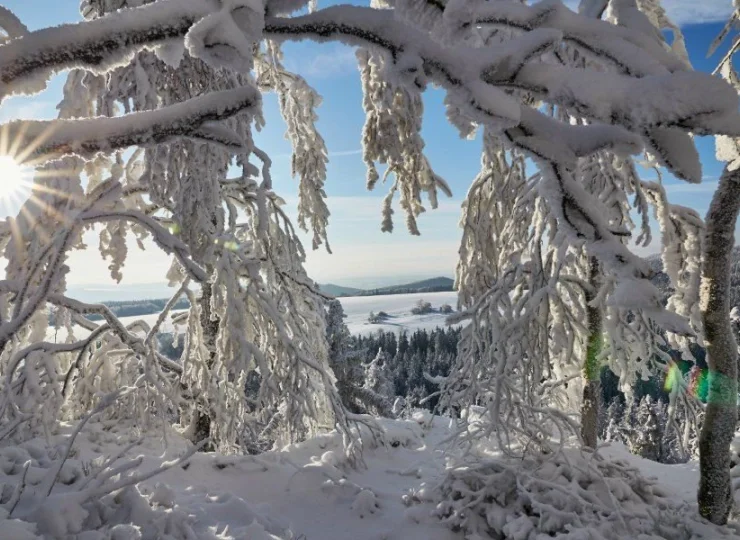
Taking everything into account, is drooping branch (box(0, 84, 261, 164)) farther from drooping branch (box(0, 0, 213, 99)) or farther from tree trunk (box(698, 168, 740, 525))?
tree trunk (box(698, 168, 740, 525))

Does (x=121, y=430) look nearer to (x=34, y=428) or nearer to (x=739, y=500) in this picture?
(x=34, y=428)

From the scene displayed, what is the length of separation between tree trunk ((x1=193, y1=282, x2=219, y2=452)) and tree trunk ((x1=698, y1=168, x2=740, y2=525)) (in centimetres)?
597

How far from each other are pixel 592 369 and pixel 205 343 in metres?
5.31

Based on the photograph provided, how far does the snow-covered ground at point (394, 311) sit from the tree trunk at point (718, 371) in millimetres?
91840

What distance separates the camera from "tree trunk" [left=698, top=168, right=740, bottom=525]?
457 cm

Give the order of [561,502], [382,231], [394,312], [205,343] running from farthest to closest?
[394,312]
[205,343]
[561,502]
[382,231]

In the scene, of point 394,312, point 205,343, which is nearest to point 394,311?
point 394,312

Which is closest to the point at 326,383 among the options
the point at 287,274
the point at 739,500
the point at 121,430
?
the point at 287,274

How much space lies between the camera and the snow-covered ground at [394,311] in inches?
4099

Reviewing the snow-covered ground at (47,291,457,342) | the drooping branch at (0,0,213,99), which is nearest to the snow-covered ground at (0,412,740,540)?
the drooping branch at (0,0,213,99)

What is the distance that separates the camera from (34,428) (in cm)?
530

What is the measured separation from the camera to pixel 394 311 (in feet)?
416

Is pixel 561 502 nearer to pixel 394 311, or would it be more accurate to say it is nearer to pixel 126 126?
pixel 126 126

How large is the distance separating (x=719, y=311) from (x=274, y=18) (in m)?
5.33
